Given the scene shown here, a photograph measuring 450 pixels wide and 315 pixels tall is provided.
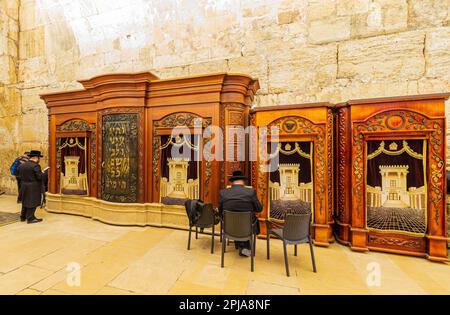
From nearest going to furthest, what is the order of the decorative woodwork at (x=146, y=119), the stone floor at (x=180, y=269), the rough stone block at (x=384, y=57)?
the stone floor at (x=180, y=269) < the decorative woodwork at (x=146, y=119) < the rough stone block at (x=384, y=57)

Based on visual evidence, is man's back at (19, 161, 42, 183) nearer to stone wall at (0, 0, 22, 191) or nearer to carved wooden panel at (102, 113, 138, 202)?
carved wooden panel at (102, 113, 138, 202)

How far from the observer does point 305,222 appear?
2.74 meters

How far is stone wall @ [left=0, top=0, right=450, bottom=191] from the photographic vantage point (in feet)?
14.0

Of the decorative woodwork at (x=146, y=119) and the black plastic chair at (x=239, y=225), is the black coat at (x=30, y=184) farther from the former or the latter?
the black plastic chair at (x=239, y=225)

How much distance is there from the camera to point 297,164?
3.76 m

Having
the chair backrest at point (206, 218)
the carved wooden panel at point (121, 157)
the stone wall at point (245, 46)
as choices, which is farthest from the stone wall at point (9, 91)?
the chair backrest at point (206, 218)

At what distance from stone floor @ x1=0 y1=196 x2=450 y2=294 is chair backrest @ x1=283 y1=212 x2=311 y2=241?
438 millimetres

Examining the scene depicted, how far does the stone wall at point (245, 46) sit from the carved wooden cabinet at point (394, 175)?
4.77ft

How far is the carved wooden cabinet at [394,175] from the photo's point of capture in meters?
3.07

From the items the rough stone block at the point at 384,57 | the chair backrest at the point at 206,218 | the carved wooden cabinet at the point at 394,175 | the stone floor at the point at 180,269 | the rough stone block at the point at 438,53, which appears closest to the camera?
the stone floor at the point at 180,269

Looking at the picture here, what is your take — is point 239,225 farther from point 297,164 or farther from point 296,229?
point 297,164

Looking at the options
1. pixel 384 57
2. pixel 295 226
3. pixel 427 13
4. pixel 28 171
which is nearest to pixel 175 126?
pixel 295 226

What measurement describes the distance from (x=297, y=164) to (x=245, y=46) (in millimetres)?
3336

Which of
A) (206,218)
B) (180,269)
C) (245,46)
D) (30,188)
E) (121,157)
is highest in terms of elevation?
(245,46)
